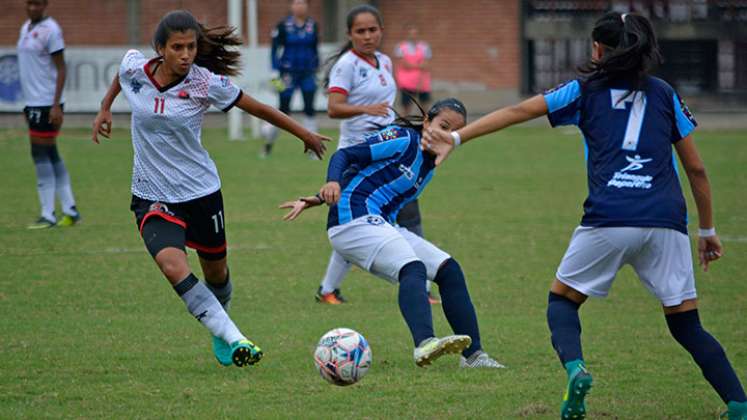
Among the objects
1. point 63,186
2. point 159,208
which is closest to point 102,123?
point 159,208

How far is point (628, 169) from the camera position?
16.6 ft

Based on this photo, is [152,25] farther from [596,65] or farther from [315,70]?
[596,65]

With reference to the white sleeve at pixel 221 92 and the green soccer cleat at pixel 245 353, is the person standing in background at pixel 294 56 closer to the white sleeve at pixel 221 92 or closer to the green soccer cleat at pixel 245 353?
the white sleeve at pixel 221 92

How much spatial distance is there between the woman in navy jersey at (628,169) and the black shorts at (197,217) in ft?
5.73

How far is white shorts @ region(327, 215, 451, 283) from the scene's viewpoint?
20.7 ft

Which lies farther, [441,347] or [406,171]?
[406,171]

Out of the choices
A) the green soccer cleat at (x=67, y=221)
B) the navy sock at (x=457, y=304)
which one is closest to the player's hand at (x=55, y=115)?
the green soccer cleat at (x=67, y=221)

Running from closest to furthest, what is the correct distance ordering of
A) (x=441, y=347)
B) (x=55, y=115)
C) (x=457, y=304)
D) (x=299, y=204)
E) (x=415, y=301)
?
(x=441, y=347)
(x=299, y=204)
(x=415, y=301)
(x=457, y=304)
(x=55, y=115)

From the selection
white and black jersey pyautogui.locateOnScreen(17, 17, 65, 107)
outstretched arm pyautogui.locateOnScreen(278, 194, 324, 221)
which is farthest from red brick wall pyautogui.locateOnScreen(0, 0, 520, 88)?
outstretched arm pyautogui.locateOnScreen(278, 194, 324, 221)

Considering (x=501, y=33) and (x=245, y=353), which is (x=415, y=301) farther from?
(x=501, y=33)

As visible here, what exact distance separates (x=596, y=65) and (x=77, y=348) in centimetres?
363

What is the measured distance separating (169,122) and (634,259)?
2574 millimetres

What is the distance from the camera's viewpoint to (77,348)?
702 cm

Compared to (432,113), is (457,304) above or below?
below
